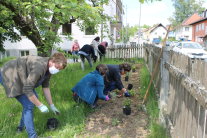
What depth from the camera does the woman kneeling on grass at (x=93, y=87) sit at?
4301mm

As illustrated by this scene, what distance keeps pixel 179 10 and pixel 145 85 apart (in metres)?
69.3

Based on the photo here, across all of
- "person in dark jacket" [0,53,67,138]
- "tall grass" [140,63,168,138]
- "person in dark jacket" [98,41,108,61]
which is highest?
"person in dark jacket" [98,41,108,61]

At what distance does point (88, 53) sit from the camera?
9.14m

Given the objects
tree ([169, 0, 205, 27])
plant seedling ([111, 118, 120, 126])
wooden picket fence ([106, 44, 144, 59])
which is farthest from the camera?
tree ([169, 0, 205, 27])

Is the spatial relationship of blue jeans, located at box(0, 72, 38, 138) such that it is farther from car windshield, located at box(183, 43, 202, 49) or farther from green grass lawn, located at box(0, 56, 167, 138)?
car windshield, located at box(183, 43, 202, 49)

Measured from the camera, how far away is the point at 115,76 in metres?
4.93

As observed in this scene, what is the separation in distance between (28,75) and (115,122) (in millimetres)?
1793

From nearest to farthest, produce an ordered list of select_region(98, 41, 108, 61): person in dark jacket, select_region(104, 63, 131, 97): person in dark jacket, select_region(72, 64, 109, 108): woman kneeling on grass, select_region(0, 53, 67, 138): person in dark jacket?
select_region(0, 53, 67, 138): person in dark jacket, select_region(72, 64, 109, 108): woman kneeling on grass, select_region(104, 63, 131, 97): person in dark jacket, select_region(98, 41, 108, 61): person in dark jacket

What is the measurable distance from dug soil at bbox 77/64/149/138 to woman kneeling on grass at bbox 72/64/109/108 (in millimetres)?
333

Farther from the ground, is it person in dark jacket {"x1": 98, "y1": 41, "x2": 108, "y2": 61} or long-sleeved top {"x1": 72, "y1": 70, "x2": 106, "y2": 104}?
person in dark jacket {"x1": 98, "y1": 41, "x2": 108, "y2": 61}

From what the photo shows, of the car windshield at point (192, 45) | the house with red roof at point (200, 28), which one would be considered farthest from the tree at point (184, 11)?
the car windshield at point (192, 45)

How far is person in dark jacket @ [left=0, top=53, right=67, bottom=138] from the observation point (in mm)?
2926

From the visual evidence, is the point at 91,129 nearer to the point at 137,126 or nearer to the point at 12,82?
the point at 137,126

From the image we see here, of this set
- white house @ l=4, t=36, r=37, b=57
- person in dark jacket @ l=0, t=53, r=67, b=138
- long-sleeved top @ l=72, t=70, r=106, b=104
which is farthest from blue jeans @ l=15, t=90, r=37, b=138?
white house @ l=4, t=36, r=37, b=57
